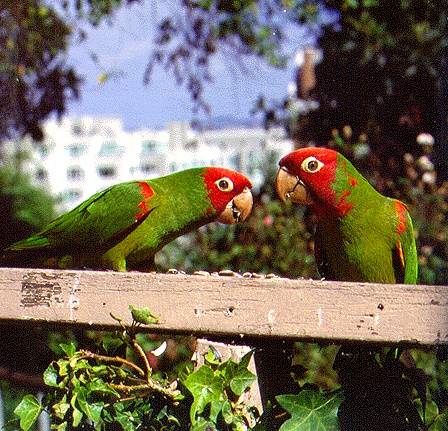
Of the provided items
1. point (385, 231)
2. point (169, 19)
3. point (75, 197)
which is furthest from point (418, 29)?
point (75, 197)

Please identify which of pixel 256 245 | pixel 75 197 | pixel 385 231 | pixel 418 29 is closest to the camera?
pixel 385 231

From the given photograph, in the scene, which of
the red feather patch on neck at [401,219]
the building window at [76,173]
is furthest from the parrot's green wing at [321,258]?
the building window at [76,173]

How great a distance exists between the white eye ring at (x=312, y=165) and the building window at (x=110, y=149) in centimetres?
461

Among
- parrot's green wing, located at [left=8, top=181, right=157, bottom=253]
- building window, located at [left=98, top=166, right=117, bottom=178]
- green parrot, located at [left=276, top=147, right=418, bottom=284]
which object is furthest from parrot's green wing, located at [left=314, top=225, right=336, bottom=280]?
building window, located at [left=98, top=166, right=117, bottom=178]

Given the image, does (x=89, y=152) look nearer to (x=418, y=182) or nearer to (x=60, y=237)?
(x=418, y=182)

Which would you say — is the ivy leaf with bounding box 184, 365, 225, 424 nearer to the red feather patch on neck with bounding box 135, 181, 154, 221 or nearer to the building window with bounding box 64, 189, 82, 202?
the red feather patch on neck with bounding box 135, 181, 154, 221

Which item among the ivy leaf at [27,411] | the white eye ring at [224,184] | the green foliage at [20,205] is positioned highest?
the white eye ring at [224,184]

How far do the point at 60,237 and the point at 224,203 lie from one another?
0.87 feet

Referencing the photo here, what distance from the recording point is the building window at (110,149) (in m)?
5.80

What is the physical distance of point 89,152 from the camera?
6418mm

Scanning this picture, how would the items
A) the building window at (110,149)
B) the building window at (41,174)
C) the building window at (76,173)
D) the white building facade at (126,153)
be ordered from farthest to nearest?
1. the building window at (76,173)
2. the building window at (110,149)
3. the building window at (41,174)
4. the white building facade at (126,153)

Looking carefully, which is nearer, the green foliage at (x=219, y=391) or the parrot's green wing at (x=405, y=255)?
the green foliage at (x=219, y=391)

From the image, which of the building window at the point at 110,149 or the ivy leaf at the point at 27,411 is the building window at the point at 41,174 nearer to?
the building window at the point at 110,149

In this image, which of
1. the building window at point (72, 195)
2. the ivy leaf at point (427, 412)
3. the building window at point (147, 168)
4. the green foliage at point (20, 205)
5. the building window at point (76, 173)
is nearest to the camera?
the ivy leaf at point (427, 412)
